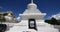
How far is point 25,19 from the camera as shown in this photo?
23.3 meters

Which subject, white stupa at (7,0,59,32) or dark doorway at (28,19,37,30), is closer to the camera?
white stupa at (7,0,59,32)

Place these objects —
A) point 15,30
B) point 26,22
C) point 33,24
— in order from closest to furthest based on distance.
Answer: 1. point 15,30
2. point 26,22
3. point 33,24

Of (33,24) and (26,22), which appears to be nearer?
(26,22)

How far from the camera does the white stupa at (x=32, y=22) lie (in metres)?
21.5

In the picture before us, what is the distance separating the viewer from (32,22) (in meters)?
24.7

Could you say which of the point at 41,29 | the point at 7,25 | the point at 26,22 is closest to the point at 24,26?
the point at 26,22

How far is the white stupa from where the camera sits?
21473mm

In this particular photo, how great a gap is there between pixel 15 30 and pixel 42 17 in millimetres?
4457

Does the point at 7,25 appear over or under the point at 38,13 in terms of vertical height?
under

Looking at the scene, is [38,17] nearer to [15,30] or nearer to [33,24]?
[33,24]

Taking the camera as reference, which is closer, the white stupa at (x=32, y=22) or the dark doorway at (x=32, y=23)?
the white stupa at (x=32, y=22)

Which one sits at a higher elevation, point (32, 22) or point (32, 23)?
point (32, 22)

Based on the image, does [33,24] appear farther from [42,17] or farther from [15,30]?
[15,30]

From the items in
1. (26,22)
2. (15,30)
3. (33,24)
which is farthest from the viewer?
Result: (33,24)
